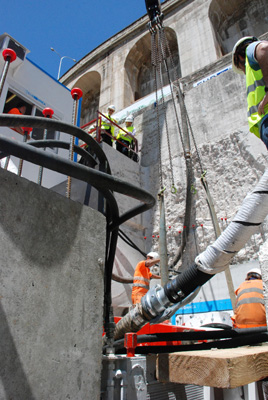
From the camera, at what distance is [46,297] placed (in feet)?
3.95

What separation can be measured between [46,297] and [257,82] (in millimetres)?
1999

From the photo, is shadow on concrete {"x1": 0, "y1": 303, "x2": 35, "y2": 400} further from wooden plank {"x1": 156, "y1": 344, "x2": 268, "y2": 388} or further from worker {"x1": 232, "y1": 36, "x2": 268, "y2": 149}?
worker {"x1": 232, "y1": 36, "x2": 268, "y2": 149}

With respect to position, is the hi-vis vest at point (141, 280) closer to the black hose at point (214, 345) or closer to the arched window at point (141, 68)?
the black hose at point (214, 345)

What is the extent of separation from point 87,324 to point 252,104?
188 centimetres

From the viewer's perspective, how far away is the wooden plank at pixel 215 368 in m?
1.04

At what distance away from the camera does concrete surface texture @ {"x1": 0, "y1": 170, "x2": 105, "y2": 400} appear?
1082 mm

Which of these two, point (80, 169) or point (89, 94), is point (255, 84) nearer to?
point (80, 169)

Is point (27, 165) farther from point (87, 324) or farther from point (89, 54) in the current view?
point (89, 54)

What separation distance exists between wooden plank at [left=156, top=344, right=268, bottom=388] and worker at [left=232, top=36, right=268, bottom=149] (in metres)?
1.36

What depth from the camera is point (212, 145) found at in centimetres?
838

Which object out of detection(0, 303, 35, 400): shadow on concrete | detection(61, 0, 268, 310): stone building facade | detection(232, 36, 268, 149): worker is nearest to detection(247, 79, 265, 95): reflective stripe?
detection(232, 36, 268, 149): worker

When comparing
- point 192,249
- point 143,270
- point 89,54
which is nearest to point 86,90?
point 89,54

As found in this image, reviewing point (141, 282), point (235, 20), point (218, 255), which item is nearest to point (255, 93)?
point (218, 255)

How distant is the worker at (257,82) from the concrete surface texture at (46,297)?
1414mm
